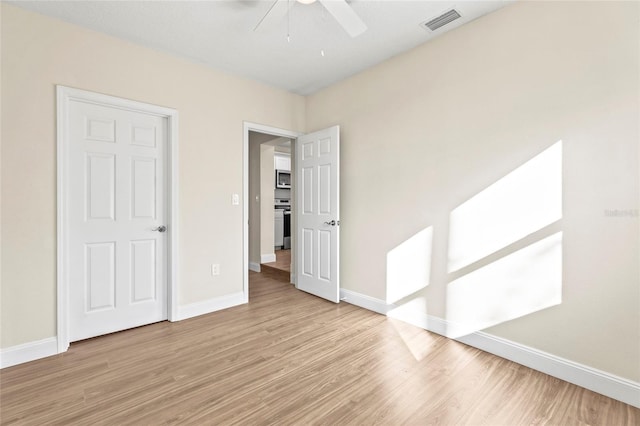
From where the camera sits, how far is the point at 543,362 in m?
2.11

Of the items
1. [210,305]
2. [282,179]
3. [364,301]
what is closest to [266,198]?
[282,179]

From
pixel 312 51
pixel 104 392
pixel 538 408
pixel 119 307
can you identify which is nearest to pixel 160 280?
pixel 119 307

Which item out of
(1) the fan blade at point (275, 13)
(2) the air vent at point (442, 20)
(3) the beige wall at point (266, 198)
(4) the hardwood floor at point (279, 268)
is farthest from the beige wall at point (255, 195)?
(2) the air vent at point (442, 20)

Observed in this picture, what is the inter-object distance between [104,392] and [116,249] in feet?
4.31

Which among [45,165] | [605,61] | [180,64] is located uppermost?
[180,64]

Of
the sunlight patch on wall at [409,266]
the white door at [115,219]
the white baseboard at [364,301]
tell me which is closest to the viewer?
the white door at [115,219]

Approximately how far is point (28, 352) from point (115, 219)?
118cm

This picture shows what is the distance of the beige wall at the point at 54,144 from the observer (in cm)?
226

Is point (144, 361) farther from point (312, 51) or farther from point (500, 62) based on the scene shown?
point (500, 62)

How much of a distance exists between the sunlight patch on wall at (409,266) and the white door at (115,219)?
7.80ft

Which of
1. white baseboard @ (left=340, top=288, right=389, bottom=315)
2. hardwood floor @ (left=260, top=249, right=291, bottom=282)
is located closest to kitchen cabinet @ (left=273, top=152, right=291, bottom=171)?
hardwood floor @ (left=260, top=249, right=291, bottom=282)

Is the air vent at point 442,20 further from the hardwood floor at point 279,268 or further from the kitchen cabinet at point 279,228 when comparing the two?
the kitchen cabinet at point 279,228

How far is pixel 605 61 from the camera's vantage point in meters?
1.88

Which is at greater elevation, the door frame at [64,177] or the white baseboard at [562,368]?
the door frame at [64,177]
